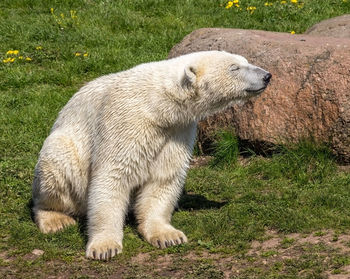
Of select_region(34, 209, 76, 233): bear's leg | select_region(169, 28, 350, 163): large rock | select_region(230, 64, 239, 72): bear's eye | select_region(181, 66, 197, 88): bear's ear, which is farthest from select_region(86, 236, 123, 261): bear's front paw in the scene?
select_region(169, 28, 350, 163): large rock

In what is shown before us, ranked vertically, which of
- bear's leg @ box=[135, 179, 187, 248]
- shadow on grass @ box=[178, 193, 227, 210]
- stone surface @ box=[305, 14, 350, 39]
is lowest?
shadow on grass @ box=[178, 193, 227, 210]

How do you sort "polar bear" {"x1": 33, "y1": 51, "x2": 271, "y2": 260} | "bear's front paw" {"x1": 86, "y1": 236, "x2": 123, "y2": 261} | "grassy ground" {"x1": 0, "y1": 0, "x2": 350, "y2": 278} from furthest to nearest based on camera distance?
"polar bear" {"x1": 33, "y1": 51, "x2": 271, "y2": 260}
"bear's front paw" {"x1": 86, "y1": 236, "x2": 123, "y2": 261}
"grassy ground" {"x1": 0, "y1": 0, "x2": 350, "y2": 278}

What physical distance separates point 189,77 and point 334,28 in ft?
13.3

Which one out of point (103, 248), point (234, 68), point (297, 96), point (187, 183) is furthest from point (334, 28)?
point (103, 248)

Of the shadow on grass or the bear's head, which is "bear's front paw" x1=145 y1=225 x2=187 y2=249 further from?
the bear's head

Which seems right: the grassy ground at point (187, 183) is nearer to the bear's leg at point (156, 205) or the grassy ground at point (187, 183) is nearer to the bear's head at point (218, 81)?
the bear's leg at point (156, 205)

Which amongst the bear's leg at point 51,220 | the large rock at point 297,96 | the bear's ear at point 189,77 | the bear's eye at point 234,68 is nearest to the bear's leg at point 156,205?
the bear's leg at point 51,220

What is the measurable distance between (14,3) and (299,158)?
725 cm

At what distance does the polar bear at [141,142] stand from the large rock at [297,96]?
5.07ft

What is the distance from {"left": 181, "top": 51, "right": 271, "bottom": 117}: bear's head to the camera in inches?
229

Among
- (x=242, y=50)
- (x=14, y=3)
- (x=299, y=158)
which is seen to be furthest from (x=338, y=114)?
(x=14, y=3)

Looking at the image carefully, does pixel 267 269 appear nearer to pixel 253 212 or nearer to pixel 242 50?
pixel 253 212

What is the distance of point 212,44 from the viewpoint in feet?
26.9

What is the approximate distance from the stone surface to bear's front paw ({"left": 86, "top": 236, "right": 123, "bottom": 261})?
4.50 metres
